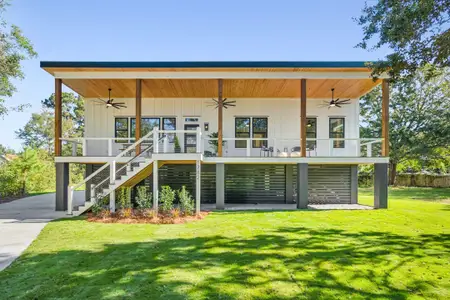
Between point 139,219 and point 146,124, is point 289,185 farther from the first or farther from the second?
point 146,124

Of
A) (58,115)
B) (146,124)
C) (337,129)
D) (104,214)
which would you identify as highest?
(146,124)

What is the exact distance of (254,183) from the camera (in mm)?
14984

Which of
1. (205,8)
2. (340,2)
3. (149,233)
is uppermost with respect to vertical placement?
(205,8)

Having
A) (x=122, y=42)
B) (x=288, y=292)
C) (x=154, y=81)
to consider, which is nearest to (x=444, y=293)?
(x=288, y=292)

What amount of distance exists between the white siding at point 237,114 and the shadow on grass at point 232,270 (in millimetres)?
8662

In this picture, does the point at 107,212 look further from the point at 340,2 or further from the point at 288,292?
the point at 340,2

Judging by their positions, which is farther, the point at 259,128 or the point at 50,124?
the point at 50,124

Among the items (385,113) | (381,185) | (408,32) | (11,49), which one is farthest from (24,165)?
(408,32)

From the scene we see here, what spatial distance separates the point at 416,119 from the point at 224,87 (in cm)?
2331

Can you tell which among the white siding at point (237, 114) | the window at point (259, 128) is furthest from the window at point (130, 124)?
the window at point (259, 128)

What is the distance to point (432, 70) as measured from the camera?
8.78 metres

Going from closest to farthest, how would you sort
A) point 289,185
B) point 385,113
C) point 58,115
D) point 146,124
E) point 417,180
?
point 58,115 → point 385,113 → point 289,185 → point 146,124 → point 417,180

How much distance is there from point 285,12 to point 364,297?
15.3 meters

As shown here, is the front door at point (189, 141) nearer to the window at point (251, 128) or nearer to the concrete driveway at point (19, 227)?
the window at point (251, 128)
